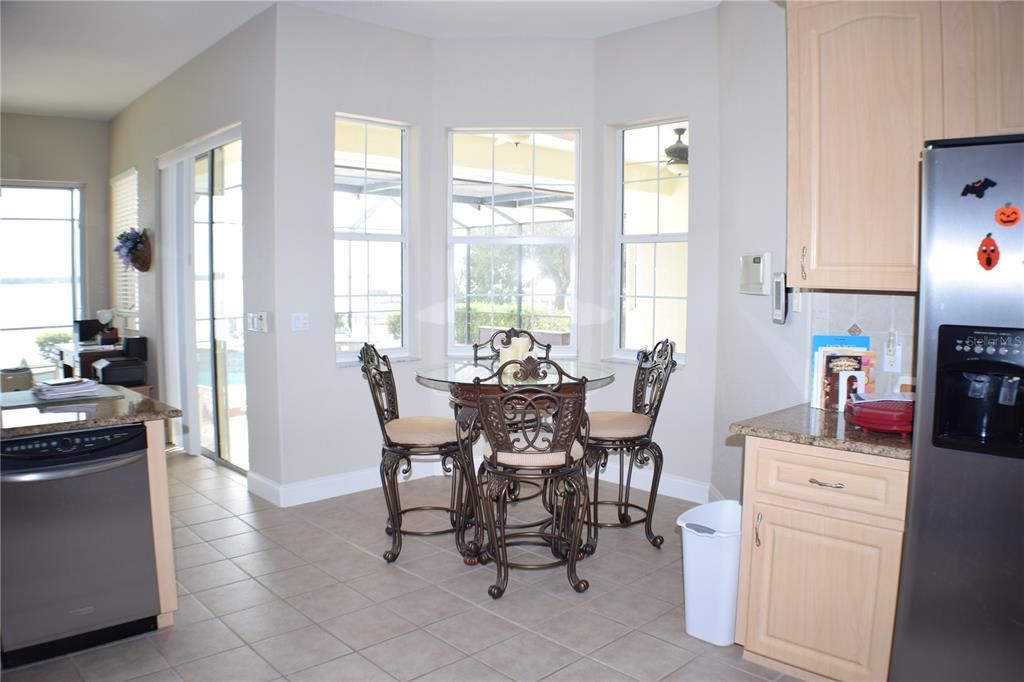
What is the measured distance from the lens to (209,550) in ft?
12.5

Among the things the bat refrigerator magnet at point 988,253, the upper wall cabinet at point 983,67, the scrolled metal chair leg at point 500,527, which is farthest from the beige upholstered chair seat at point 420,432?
the upper wall cabinet at point 983,67

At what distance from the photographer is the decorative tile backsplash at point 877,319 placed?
9.58 feet

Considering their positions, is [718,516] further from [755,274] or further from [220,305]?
[220,305]

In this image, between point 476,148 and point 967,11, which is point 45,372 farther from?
point 967,11

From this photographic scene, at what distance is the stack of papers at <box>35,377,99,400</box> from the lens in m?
3.15

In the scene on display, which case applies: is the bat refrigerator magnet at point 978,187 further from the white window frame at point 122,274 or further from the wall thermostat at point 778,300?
the white window frame at point 122,274

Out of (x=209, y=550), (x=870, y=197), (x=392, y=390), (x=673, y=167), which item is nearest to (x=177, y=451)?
(x=209, y=550)

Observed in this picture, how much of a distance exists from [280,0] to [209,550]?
313 cm

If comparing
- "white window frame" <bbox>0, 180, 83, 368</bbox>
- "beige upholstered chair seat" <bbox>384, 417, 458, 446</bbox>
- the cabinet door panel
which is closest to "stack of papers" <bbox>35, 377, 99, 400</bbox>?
"beige upholstered chair seat" <bbox>384, 417, 458, 446</bbox>

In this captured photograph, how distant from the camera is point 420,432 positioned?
12.1 feet

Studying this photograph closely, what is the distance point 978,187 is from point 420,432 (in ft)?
8.35

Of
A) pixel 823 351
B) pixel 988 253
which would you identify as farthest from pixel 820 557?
pixel 988 253

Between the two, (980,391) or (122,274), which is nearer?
(980,391)

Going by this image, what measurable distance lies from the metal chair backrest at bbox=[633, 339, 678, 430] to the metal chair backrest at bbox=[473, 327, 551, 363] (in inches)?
24.8
